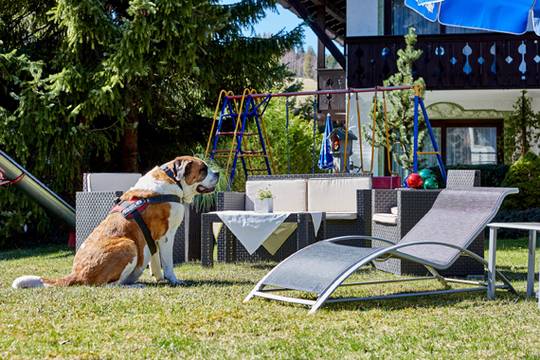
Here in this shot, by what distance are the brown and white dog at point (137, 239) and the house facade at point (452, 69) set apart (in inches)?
319

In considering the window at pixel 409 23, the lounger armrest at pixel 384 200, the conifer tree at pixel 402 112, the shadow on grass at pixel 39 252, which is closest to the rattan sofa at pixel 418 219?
the lounger armrest at pixel 384 200

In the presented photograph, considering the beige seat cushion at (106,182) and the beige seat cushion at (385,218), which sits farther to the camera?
the beige seat cushion at (106,182)

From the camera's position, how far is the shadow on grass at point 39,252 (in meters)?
10.6

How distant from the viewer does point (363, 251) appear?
17.7 ft

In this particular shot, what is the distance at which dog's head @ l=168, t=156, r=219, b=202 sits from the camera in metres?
6.61

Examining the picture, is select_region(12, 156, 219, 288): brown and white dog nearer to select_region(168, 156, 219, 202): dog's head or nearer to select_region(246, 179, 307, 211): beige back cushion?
select_region(168, 156, 219, 202): dog's head

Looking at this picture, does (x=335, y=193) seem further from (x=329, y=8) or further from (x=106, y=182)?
(x=329, y=8)

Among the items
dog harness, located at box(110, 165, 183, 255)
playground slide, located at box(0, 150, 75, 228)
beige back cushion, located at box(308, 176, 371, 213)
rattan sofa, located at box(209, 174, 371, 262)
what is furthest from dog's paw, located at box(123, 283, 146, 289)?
playground slide, located at box(0, 150, 75, 228)

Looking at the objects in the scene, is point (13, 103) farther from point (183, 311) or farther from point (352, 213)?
point (183, 311)

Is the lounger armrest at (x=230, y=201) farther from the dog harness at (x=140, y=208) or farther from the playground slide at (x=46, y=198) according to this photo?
the playground slide at (x=46, y=198)

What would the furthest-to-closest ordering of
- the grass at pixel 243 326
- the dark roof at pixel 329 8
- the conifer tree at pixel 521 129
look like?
the dark roof at pixel 329 8 < the conifer tree at pixel 521 129 < the grass at pixel 243 326

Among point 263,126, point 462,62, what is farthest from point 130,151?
point 462,62

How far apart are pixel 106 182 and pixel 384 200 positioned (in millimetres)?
2941

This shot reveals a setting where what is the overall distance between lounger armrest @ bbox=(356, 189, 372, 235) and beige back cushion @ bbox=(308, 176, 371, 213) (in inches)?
17.9
